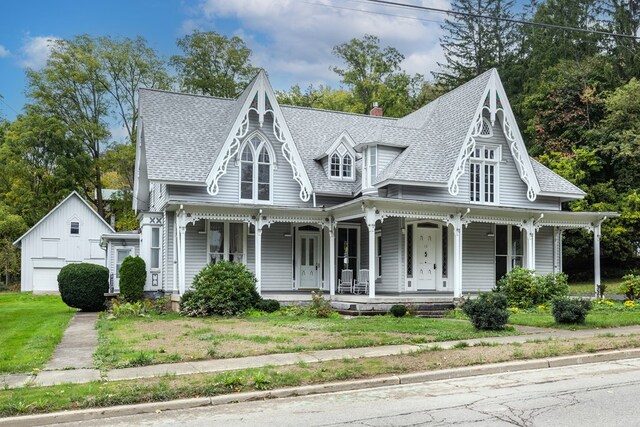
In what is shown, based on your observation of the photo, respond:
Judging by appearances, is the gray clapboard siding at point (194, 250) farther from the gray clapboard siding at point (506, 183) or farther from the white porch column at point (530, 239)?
the white porch column at point (530, 239)

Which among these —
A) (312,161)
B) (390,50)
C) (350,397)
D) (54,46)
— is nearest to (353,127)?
(312,161)

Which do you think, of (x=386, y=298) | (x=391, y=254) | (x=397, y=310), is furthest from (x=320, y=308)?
(x=391, y=254)

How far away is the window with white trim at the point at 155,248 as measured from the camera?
25.3 metres

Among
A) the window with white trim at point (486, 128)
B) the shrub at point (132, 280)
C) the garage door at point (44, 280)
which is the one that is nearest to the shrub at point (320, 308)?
the shrub at point (132, 280)

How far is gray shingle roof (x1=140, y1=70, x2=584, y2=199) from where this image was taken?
78.3 ft

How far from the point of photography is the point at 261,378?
939 cm

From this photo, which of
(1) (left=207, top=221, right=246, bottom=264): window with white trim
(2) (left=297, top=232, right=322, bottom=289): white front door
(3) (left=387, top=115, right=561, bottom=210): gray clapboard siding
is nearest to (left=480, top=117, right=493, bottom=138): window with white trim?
(3) (left=387, top=115, right=561, bottom=210): gray clapboard siding

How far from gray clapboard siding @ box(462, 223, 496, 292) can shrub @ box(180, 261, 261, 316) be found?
9061 mm

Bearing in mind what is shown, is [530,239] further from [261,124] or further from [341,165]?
[261,124]

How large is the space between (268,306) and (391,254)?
567 centimetres

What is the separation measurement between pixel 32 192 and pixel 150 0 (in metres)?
31.1

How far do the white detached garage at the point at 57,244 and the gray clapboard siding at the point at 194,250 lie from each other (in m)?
24.2

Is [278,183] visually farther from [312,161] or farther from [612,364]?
[612,364]

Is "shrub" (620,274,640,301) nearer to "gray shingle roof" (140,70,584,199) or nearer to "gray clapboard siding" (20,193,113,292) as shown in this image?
"gray shingle roof" (140,70,584,199)
